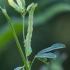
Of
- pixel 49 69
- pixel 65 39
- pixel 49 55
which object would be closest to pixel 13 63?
pixel 65 39

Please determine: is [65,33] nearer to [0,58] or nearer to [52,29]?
[52,29]

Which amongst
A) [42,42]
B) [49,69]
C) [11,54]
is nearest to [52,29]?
[42,42]

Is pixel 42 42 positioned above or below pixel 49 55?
below

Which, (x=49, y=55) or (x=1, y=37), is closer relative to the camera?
(x=49, y=55)

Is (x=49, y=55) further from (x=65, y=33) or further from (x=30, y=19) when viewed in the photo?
(x=65, y=33)

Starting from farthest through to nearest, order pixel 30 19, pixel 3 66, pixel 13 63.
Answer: pixel 13 63, pixel 3 66, pixel 30 19

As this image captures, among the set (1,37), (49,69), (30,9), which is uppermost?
(30,9)

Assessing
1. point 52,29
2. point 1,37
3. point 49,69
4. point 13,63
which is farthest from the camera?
point 52,29
